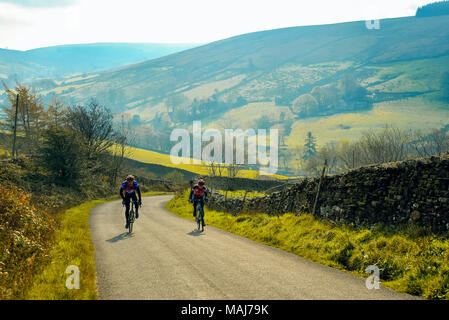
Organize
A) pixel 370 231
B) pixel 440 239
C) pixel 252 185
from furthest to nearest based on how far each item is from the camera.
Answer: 1. pixel 252 185
2. pixel 370 231
3. pixel 440 239

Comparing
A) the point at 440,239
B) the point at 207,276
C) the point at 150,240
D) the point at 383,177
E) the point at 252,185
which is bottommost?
the point at 252,185

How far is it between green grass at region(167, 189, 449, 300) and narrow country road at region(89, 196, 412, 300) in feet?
1.86

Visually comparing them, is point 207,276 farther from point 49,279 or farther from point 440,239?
point 440,239

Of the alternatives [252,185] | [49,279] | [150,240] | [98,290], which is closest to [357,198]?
[150,240]

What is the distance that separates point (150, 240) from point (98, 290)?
6447 mm

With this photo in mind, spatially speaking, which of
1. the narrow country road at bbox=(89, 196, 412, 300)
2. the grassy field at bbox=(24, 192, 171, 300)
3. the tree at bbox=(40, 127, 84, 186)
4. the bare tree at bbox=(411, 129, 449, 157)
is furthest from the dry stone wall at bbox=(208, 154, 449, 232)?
the tree at bbox=(40, 127, 84, 186)

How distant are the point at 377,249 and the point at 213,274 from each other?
176 inches

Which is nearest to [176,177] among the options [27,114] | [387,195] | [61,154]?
[27,114]

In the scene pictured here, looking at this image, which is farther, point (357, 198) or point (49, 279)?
point (357, 198)

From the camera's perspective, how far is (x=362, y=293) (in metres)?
7.48

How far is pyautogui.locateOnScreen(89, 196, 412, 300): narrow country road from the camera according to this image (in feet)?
24.1

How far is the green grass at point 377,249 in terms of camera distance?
25.9ft

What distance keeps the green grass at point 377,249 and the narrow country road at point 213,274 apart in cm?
57

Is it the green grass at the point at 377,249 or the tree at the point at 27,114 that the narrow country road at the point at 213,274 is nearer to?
the green grass at the point at 377,249
